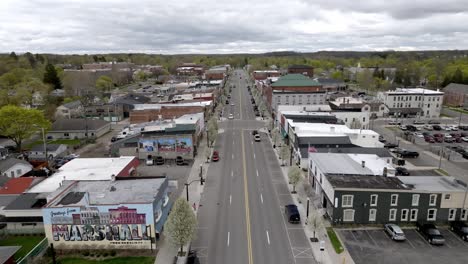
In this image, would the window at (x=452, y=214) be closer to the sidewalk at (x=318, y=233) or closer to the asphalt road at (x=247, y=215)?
the sidewalk at (x=318, y=233)

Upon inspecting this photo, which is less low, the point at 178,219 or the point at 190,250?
the point at 178,219

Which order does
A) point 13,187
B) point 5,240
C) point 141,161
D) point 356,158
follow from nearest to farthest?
point 5,240 → point 13,187 → point 356,158 → point 141,161

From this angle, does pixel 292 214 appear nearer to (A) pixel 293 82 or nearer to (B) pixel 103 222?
(B) pixel 103 222

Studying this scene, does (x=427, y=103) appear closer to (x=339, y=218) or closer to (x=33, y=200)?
(x=339, y=218)

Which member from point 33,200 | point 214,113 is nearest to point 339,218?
point 33,200

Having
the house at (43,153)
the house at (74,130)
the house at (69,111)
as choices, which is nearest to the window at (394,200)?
the house at (43,153)

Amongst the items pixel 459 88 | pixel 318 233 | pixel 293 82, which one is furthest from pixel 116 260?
pixel 459 88
